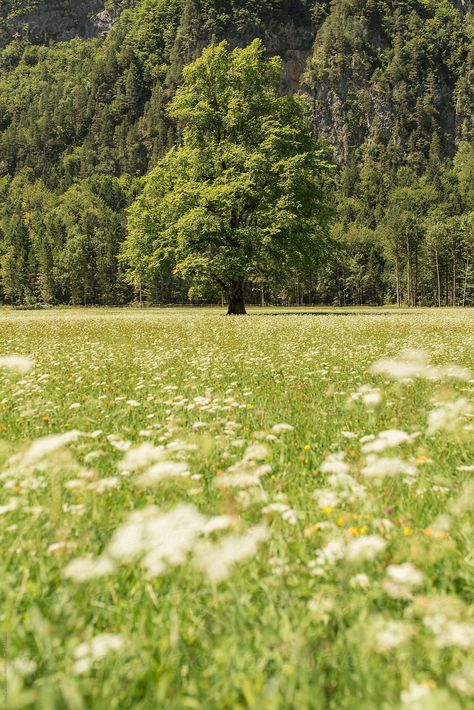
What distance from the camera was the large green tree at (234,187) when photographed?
33156 mm

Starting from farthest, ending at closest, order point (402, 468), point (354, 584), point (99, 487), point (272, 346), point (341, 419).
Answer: point (272, 346) → point (341, 419) → point (99, 487) → point (402, 468) → point (354, 584)

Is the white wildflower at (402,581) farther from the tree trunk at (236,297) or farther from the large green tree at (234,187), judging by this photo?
the tree trunk at (236,297)

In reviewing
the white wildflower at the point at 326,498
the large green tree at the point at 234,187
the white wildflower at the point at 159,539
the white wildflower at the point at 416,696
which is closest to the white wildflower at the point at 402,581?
the white wildflower at the point at 416,696

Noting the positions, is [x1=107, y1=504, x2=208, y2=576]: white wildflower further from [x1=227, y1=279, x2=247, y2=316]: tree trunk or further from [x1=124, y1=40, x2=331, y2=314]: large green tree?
[x1=227, y1=279, x2=247, y2=316]: tree trunk

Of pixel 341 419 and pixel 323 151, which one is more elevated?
pixel 323 151

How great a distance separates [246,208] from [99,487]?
35.2 metres

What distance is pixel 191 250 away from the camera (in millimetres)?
34938

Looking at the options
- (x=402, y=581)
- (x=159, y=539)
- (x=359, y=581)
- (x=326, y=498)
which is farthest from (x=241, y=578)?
(x=326, y=498)

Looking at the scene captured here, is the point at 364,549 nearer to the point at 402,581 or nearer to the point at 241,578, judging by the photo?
the point at 402,581

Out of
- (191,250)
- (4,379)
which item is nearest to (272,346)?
(4,379)

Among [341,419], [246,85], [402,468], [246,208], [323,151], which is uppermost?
[246,85]

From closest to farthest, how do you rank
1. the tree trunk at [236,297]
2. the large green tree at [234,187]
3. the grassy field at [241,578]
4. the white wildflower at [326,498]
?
the grassy field at [241,578]
the white wildflower at [326,498]
the large green tree at [234,187]
the tree trunk at [236,297]

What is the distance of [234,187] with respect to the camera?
3259 centimetres

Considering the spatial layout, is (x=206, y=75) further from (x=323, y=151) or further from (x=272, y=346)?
(x=272, y=346)
